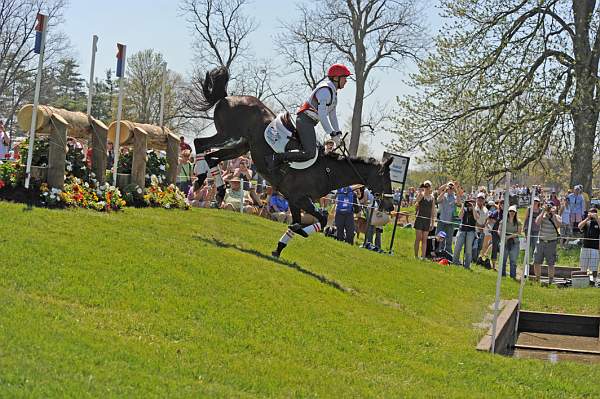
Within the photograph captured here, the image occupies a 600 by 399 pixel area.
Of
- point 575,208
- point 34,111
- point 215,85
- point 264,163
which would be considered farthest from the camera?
point 575,208

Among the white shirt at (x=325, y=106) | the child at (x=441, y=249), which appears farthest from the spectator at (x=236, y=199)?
the white shirt at (x=325, y=106)

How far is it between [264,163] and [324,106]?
1.55 meters

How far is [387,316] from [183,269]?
317cm

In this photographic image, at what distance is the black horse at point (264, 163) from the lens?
46.0 ft

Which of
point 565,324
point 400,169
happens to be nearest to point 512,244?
point 400,169

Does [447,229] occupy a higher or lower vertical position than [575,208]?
lower

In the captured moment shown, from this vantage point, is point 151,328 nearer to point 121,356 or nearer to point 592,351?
point 121,356

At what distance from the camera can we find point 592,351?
Result: 45.8 feet

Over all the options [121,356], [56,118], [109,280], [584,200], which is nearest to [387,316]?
[109,280]

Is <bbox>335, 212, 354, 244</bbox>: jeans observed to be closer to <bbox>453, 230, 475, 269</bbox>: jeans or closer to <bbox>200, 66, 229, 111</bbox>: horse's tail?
<bbox>453, 230, 475, 269</bbox>: jeans

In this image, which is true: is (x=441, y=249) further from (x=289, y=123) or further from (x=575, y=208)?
(x=289, y=123)

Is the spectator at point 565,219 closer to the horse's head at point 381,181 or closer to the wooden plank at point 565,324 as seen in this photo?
the wooden plank at point 565,324

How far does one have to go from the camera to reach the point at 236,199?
21.6 meters

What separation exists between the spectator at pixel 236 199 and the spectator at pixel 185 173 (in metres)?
1.28
